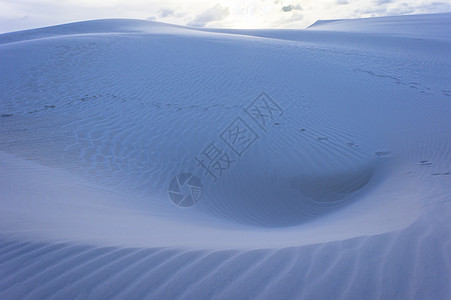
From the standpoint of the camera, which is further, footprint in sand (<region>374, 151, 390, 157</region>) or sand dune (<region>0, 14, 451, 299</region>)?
footprint in sand (<region>374, 151, 390, 157</region>)

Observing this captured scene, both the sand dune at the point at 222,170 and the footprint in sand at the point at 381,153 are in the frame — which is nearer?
the sand dune at the point at 222,170

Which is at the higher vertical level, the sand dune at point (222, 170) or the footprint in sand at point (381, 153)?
the sand dune at point (222, 170)

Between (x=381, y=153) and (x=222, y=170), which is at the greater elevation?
(x=222, y=170)

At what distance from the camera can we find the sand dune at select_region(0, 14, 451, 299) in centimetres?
211

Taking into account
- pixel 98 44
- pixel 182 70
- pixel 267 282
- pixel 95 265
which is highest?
pixel 98 44

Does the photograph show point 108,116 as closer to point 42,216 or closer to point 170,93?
point 170,93

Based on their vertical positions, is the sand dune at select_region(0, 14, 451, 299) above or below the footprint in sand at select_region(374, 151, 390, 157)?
above

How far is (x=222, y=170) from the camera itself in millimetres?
6004

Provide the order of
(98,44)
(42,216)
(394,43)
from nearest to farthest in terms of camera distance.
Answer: (42,216) < (98,44) < (394,43)

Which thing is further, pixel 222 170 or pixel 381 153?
pixel 381 153

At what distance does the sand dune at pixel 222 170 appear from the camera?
83.2 inches

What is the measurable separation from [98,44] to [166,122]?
778cm

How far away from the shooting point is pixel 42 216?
10.7 feet

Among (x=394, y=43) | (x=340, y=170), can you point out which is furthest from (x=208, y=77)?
(x=394, y=43)
